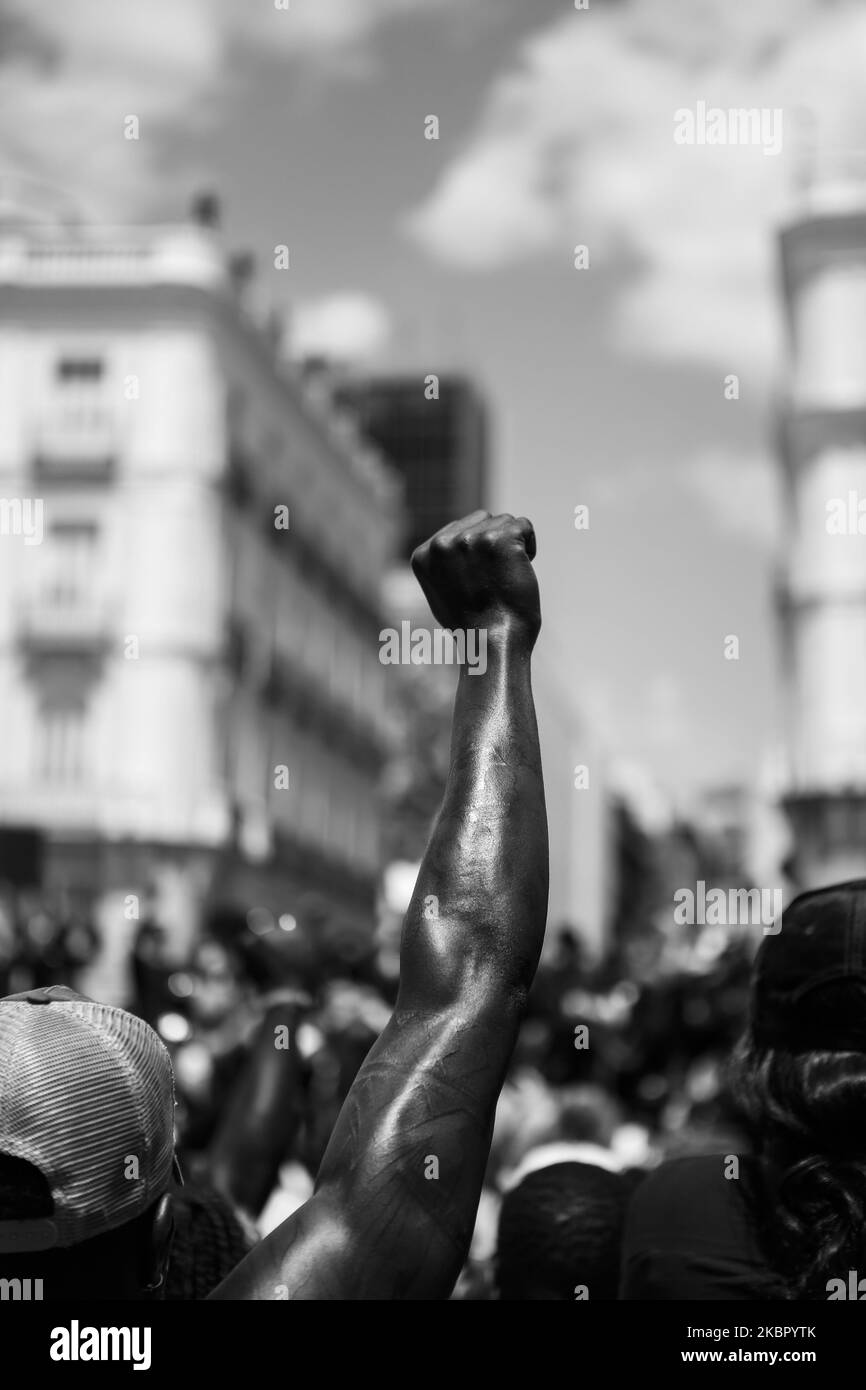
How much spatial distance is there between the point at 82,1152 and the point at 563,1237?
4.55ft

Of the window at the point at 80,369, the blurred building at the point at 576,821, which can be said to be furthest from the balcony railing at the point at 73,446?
the blurred building at the point at 576,821

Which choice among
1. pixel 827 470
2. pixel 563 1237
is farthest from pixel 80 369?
pixel 563 1237

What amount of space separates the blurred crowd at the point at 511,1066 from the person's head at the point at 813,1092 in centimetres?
73

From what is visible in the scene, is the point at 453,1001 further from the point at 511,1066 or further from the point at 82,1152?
→ the point at 511,1066

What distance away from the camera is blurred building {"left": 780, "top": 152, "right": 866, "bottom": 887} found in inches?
972

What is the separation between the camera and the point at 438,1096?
4.12 feet

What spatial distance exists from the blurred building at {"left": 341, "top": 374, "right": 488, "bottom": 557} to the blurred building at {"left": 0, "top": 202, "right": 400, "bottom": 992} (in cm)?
4425

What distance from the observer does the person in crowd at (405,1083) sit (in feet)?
4.04

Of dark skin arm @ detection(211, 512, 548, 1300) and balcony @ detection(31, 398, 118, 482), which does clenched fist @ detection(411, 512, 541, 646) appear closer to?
dark skin arm @ detection(211, 512, 548, 1300)

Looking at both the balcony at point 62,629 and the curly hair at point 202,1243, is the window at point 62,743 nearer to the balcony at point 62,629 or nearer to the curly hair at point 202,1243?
the balcony at point 62,629

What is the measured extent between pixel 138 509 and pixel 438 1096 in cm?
2704

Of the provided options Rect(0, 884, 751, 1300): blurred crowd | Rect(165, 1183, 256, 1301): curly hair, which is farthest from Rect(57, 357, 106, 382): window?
Rect(165, 1183, 256, 1301): curly hair
